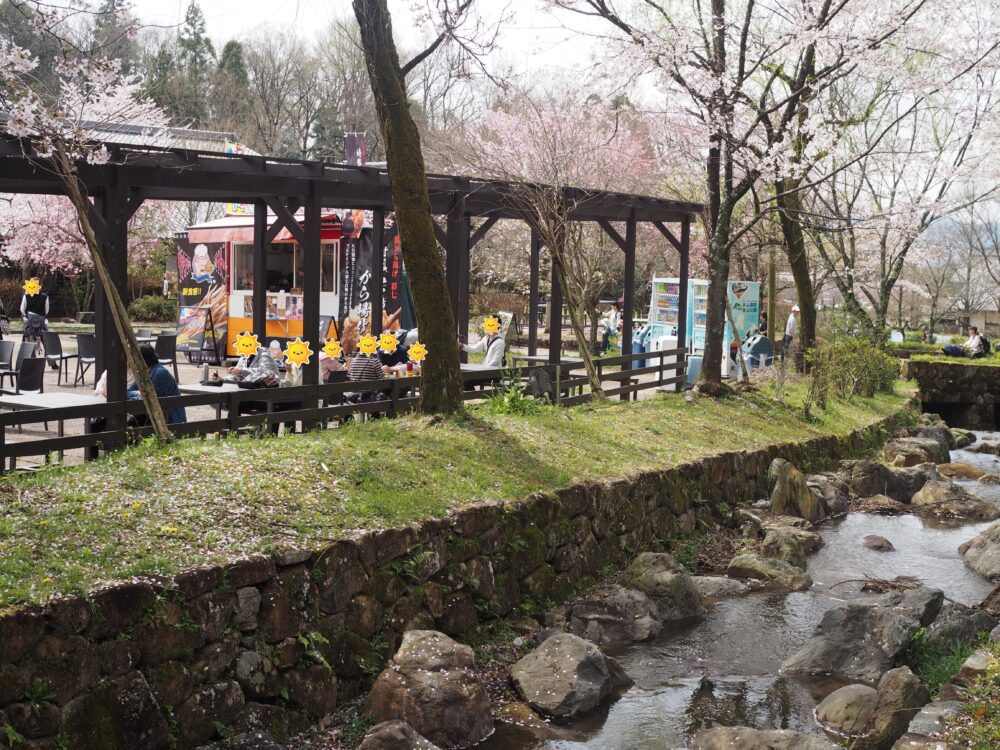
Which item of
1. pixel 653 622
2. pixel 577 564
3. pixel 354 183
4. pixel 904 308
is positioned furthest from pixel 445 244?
pixel 904 308

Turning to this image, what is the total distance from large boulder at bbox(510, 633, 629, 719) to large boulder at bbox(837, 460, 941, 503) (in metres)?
7.50

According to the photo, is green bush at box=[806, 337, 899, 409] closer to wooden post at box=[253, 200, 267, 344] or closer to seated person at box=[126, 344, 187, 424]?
wooden post at box=[253, 200, 267, 344]

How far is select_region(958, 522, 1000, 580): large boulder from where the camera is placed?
978cm

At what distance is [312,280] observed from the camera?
11.3m

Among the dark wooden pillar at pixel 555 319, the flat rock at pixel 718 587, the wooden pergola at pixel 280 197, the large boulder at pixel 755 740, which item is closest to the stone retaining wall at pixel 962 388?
the wooden pergola at pixel 280 197

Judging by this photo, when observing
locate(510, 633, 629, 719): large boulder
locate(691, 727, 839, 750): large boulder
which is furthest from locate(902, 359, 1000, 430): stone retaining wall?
locate(691, 727, 839, 750): large boulder

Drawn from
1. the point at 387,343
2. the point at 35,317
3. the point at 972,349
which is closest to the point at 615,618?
the point at 387,343

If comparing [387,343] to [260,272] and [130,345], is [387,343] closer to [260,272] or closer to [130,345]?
[260,272]

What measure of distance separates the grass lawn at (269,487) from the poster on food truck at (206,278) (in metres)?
10.5

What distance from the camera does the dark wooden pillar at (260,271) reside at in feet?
44.4

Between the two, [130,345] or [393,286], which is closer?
[130,345]

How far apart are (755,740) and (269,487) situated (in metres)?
3.40

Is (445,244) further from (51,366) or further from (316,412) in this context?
(51,366)

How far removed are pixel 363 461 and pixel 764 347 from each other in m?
14.2
